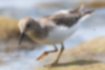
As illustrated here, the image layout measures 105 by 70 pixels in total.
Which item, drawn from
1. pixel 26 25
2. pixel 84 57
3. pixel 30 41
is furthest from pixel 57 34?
pixel 30 41

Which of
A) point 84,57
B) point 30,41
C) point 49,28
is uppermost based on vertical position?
point 30,41

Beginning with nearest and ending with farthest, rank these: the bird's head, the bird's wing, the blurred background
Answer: the bird's head < the bird's wing < the blurred background

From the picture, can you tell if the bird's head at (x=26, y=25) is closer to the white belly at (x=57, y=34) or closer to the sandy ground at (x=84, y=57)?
the white belly at (x=57, y=34)

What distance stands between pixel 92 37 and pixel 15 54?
0.58 m

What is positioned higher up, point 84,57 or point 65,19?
point 65,19

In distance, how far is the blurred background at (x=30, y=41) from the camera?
1.43m

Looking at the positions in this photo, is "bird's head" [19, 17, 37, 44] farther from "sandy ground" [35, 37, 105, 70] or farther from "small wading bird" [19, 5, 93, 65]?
"sandy ground" [35, 37, 105, 70]

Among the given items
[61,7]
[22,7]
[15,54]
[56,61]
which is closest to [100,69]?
[56,61]

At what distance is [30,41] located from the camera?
1692 mm

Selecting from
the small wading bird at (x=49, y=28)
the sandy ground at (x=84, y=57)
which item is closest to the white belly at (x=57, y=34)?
the small wading bird at (x=49, y=28)

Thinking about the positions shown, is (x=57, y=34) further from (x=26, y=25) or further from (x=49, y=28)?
(x=26, y=25)

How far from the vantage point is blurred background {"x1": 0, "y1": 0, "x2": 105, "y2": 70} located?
4.69 feet

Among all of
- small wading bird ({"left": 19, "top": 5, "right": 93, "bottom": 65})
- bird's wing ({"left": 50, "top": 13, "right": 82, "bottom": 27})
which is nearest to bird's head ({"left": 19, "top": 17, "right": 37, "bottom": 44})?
small wading bird ({"left": 19, "top": 5, "right": 93, "bottom": 65})

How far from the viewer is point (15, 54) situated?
5.04 ft
